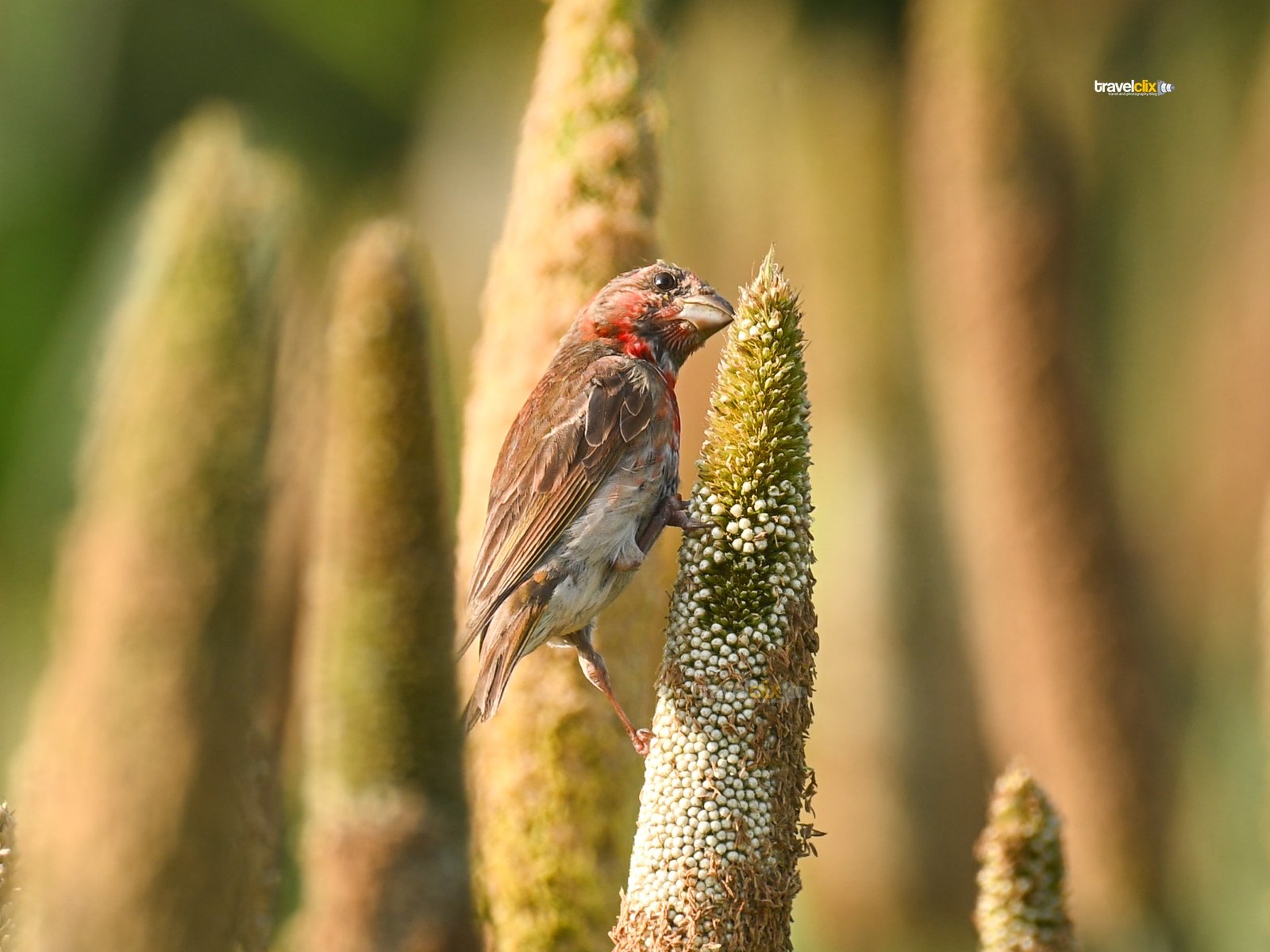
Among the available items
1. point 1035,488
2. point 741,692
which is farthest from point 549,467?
point 1035,488

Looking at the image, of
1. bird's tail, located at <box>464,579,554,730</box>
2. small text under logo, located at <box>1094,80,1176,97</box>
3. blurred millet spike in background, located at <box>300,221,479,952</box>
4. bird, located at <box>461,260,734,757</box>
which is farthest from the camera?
small text under logo, located at <box>1094,80,1176,97</box>

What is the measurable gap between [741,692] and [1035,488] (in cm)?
385

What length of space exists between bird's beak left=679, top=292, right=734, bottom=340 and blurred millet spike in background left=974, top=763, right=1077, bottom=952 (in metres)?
1.56

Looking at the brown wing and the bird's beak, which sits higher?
the bird's beak

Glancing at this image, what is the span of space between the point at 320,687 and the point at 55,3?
8.27 feet

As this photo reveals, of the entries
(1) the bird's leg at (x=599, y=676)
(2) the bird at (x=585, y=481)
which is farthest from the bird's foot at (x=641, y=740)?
(2) the bird at (x=585, y=481)

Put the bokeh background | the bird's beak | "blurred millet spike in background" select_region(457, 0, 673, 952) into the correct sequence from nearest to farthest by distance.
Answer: "blurred millet spike in background" select_region(457, 0, 673, 952) → the bird's beak → the bokeh background

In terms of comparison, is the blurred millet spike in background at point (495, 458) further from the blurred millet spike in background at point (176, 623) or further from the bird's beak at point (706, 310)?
the blurred millet spike in background at point (176, 623)

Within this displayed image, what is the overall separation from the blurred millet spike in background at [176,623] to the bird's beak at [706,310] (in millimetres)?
1728

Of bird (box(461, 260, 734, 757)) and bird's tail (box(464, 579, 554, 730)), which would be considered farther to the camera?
bird (box(461, 260, 734, 757))

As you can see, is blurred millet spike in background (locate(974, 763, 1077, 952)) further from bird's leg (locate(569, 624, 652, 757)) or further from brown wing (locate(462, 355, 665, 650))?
brown wing (locate(462, 355, 665, 650))

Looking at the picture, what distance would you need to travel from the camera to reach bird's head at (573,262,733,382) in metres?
4.04

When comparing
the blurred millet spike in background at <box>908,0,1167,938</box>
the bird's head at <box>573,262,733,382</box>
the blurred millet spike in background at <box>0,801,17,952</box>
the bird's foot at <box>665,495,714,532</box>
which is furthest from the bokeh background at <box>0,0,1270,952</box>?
the blurred millet spike in background at <box>0,801,17,952</box>

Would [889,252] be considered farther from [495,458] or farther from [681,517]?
[681,517]
